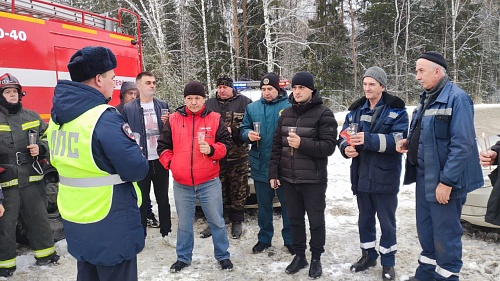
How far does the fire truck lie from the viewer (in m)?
4.30

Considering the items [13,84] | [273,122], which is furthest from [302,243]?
[13,84]

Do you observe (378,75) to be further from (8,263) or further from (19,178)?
(8,263)

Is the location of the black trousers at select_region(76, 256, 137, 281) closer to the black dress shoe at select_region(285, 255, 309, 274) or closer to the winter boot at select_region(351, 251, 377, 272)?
the black dress shoe at select_region(285, 255, 309, 274)

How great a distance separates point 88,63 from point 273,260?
2883 mm

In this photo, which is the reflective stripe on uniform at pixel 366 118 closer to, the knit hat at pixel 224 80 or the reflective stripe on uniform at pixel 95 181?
the knit hat at pixel 224 80

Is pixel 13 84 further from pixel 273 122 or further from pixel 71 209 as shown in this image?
pixel 273 122

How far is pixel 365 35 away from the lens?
86.3ft

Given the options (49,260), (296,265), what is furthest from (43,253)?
(296,265)

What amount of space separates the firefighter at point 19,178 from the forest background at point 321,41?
40.1 ft

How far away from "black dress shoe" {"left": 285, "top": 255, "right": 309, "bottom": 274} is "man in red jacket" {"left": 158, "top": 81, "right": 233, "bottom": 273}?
2.03 feet

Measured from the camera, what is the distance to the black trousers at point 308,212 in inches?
143

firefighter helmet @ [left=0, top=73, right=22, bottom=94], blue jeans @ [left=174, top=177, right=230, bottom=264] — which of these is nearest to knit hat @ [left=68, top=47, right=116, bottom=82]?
blue jeans @ [left=174, top=177, right=230, bottom=264]

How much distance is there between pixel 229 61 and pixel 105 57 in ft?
60.8

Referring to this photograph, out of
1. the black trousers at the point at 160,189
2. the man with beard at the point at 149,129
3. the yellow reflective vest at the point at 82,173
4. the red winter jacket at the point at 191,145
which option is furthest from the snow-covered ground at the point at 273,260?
the yellow reflective vest at the point at 82,173
